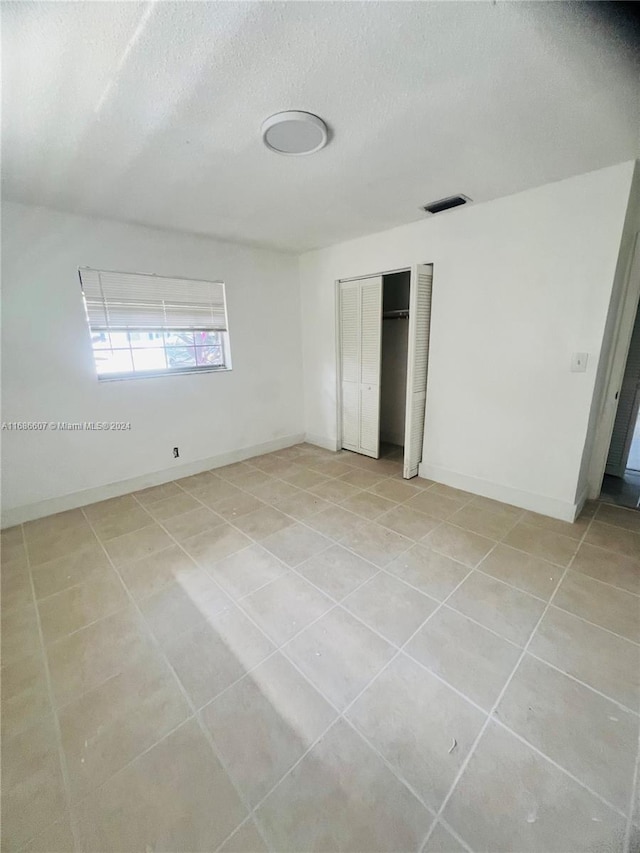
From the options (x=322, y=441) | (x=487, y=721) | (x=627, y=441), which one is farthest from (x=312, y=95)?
(x=627, y=441)

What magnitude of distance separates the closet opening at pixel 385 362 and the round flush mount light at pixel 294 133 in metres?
1.51

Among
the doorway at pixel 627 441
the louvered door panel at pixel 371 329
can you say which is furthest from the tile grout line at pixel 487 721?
the louvered door panel at pixel 371 329

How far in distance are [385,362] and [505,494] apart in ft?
7.61

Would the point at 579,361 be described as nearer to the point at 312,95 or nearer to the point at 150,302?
the point at 312,95

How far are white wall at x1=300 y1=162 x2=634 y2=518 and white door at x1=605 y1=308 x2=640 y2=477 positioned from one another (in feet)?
4.08

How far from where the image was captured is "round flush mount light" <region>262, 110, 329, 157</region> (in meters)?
1.55

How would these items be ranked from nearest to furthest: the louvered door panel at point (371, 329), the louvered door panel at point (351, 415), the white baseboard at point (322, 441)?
the louvered door panel at point (371, 329) → the louvered door panel at point (351, 415) → the white baseboard at point (322, 441)

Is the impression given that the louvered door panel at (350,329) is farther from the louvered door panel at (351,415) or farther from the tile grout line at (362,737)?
the tile grout line at (362,737)

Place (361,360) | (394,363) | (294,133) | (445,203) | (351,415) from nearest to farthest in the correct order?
(294,133) → (445,203) → (361,360) → (351,415) → (394,363)

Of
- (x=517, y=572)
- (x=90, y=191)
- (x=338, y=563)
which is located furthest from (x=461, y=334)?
(x=90, y=191)

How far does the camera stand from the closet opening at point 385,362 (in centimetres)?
315

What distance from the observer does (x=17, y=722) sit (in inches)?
52.4

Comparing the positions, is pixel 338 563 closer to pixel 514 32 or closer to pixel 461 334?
pixel 461 334

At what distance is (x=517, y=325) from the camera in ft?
8.67
